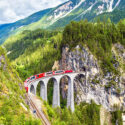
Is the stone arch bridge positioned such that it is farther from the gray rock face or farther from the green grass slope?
the green grass slope

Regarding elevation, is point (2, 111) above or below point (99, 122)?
above

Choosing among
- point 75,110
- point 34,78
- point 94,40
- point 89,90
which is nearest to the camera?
point 34,78

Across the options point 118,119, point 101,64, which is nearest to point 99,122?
point 118,119

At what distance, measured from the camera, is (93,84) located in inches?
2918

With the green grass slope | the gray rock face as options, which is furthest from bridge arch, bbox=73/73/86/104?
the green grass slope

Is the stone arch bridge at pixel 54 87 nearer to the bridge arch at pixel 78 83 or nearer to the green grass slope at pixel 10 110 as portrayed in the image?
the bridge arch at pixel 78 83

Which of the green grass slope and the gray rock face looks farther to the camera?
the gray rock face

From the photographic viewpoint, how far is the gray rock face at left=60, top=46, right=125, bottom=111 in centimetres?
7362

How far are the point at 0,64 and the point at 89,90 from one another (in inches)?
2089

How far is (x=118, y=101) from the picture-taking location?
7462cm

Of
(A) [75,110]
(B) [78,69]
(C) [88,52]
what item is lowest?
(A) [75,110]

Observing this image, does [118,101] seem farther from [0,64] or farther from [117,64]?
[0,64]

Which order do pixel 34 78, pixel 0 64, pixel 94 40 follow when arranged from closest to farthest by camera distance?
pixel 0 64, pixel 34 78, pixel 94 40

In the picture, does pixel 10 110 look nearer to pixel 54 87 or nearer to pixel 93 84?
pixel 54 87
